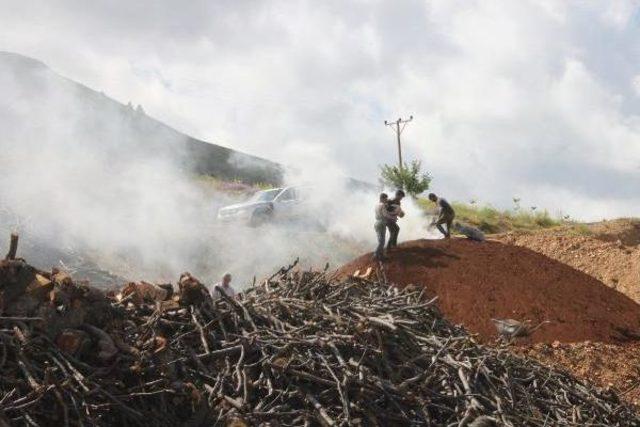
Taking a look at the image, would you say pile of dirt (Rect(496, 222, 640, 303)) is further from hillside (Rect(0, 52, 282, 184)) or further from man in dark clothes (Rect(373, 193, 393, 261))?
hillside (Rect(0, 52, 282, 184))

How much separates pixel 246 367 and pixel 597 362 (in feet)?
18.4

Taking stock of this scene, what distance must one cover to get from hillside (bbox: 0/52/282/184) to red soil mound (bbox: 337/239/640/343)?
16663 mm

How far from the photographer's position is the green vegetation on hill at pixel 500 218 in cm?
2762

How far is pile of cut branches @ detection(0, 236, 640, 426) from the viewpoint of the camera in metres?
3.39

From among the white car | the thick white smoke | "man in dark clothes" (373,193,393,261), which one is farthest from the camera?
the white car

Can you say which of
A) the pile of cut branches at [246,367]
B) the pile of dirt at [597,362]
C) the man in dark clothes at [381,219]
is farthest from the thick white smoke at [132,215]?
the pile of cut branches at [246,367]

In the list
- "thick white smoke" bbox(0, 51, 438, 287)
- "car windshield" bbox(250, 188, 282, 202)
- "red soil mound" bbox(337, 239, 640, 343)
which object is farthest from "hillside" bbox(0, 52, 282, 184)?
"red soil mound" bbox(337, 239, 640, 343)

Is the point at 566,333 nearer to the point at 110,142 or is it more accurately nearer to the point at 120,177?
the point at 120,177

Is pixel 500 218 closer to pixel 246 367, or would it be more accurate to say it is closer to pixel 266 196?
pixel 266 196

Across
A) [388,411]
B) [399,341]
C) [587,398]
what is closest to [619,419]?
[587,398]

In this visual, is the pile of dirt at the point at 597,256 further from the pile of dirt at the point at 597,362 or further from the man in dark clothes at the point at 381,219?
the pile of dirt at the point at 597,362

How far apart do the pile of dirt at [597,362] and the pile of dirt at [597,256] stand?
770 cm

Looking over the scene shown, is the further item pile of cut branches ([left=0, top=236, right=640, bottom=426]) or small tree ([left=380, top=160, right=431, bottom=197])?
small tree ([left=380, top=160, right=431, bottom=197])

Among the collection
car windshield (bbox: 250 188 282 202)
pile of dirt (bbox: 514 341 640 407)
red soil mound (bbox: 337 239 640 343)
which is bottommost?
pile of dirt (bbox: 514 341 640 407)
